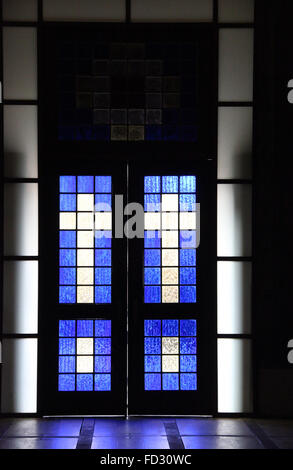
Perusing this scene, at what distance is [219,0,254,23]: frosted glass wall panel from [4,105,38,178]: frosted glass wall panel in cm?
201

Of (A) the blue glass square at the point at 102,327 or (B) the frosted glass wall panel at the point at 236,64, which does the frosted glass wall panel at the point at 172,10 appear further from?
(A) the blue glass square at the point at 102,327

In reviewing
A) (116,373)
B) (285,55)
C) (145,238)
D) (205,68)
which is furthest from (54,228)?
(285,55)

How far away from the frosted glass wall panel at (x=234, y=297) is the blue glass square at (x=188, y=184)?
29.7 inches

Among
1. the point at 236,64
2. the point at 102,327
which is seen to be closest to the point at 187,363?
the point at 102,327

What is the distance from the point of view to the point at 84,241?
692cm

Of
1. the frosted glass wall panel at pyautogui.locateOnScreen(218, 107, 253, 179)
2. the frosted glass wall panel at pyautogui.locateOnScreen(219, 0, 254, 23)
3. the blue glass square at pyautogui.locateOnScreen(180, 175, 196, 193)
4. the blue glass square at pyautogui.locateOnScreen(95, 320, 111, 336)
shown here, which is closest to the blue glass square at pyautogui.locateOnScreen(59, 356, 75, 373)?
the blue glass square at pyautogui.locateOnScreen(95, 320, 111, 336)

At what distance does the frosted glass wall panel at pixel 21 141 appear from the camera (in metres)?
6.88

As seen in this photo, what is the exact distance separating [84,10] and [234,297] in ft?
10.1

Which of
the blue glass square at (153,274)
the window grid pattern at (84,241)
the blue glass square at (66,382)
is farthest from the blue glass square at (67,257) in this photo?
the blue glass square at (66,382)

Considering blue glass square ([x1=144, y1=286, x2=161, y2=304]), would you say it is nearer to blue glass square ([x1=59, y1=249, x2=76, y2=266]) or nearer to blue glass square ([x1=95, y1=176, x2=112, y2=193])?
blue glass square ([x1=59, y1=249, x2=76, y2=266])

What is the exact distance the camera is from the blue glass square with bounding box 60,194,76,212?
272 inches

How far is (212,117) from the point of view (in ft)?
22.7
